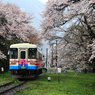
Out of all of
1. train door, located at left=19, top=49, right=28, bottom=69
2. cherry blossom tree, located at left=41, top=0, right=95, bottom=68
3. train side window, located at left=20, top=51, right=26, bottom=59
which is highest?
cherry blossom tree, located at left=41, top=0, right=95, bottom=68

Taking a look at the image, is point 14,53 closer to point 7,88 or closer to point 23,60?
point 23,60

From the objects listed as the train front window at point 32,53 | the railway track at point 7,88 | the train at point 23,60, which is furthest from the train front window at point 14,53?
the railway track at point 7,88

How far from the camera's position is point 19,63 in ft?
57.7

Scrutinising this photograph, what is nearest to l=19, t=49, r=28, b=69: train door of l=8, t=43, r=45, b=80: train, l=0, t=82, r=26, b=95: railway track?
l=8, t=43, r=45, b=80: train

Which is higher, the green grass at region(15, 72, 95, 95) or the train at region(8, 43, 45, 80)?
the train at region(8, 43, 45, 80)

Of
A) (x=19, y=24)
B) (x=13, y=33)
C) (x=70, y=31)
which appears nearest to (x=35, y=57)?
(x=70, y=31)

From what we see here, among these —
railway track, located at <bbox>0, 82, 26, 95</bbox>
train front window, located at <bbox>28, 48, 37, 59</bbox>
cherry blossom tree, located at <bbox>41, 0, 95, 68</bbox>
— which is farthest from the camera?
train front window, located at <bbox>28, 48, 37, 59</bbox>

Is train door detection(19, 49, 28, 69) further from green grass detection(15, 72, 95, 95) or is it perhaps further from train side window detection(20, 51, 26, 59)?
green grass detection(15, 72, 95, 95)

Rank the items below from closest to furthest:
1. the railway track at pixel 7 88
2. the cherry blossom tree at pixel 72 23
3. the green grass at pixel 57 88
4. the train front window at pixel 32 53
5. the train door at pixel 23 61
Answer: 1. the railway track at pixel 7 88
2. the green grass at pixel 57 88
3. the cherry blossom tree at pixel 72 23
4. the train door at pixel 23 61
5. the train front window at pixel 32 53

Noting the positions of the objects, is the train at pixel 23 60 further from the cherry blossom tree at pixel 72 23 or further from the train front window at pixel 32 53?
the cherry blossom tree at pixel 72 23

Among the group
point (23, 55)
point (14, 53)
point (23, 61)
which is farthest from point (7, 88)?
point (14, 53)

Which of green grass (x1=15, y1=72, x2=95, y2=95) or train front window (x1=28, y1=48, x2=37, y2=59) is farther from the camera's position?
train front window (x1=28, y1=48, x2=37, y2=59)

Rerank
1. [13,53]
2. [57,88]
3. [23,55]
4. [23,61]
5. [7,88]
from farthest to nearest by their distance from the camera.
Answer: [13,53]
[23,55]
[23,61]
[57,88]
[7,88]

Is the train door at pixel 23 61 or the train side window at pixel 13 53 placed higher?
the train side window at pixel 13 53
